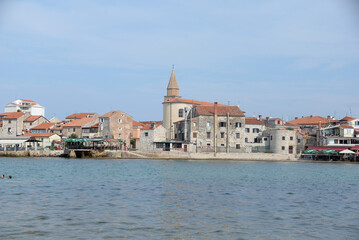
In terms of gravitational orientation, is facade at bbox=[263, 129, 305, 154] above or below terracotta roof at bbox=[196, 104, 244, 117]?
below

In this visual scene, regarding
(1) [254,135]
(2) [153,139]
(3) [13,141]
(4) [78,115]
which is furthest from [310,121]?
(3) [13,141]

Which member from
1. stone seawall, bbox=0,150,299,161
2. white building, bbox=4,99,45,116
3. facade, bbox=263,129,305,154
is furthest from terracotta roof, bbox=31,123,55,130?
facade, bbox=263,129,305,154

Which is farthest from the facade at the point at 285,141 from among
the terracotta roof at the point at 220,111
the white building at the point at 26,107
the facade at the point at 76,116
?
the white building at the point at 26,107

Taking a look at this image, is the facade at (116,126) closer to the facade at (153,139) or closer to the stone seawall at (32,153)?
the facade at (153,139)

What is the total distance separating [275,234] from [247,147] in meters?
66.7

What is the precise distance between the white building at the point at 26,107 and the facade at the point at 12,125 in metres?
11.2

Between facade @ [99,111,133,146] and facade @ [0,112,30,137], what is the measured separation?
80.4 ft

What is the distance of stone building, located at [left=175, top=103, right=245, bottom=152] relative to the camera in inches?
3118

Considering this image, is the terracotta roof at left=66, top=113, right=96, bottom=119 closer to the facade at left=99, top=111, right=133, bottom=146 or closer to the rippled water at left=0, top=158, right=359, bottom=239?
the facade at left=99, top=111, right=133, bottom=146

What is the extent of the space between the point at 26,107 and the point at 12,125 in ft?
49.6

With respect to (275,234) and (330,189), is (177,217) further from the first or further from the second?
(330,189)

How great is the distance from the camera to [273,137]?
80562mm

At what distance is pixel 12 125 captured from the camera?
101 m

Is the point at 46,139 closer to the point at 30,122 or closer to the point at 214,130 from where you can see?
the point at 30,122
